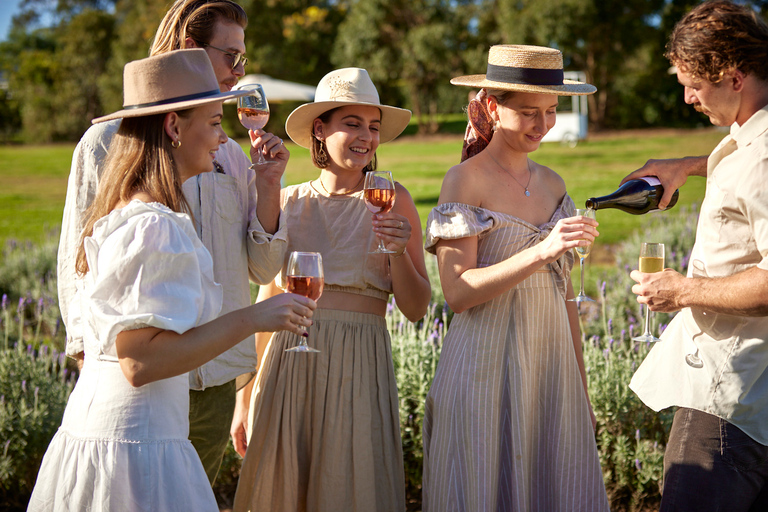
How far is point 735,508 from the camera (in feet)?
7.97

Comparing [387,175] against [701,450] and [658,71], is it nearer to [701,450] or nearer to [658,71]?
[701,450]

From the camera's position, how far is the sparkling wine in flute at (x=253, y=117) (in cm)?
301

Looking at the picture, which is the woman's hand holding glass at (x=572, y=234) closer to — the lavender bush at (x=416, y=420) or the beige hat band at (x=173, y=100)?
the beige hat band at (x=173, y=100)

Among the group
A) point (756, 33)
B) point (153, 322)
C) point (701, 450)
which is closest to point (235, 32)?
point (153, 322)

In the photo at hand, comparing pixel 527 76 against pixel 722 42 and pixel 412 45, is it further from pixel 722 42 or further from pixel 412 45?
pixel 412 45

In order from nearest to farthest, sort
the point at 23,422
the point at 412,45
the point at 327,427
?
the point at 327,427, the point at 23,422, the point at 412,45

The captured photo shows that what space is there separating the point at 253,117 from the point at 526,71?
1.17m

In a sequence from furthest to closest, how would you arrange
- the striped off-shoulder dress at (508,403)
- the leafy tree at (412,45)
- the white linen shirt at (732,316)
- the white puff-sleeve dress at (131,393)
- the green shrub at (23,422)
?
the leafy tree at (412,45) < the green shrub at (23,422) < the striped off-shoulder dress at (508,403) < the white linen shirt at (732,316) < the white puff-sleeve dress at (131,393)

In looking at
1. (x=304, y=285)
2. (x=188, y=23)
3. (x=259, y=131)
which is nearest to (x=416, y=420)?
(x=259, y=131)

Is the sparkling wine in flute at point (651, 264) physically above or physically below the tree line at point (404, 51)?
below

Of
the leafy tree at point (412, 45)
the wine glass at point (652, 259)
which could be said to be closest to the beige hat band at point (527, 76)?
the wine glass at point (652, 259)

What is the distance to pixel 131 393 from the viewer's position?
2109 mm

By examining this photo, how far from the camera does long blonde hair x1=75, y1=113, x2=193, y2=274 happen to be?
84.3 inches

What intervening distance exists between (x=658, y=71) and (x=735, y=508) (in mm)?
32145
